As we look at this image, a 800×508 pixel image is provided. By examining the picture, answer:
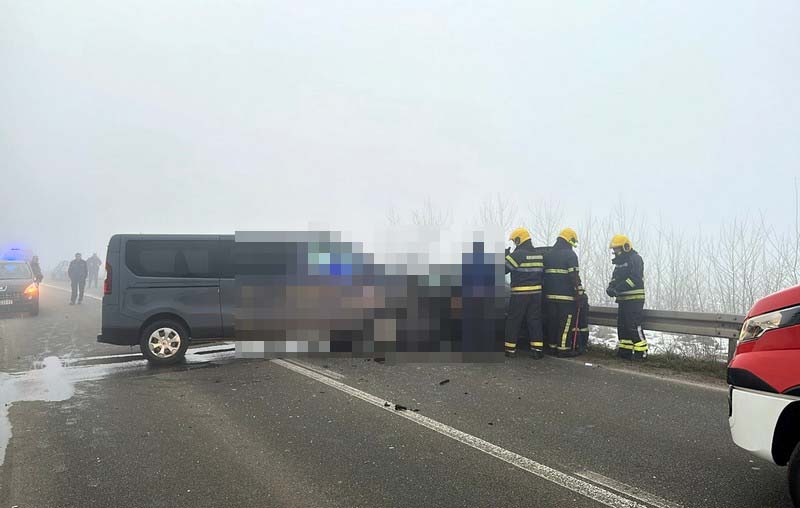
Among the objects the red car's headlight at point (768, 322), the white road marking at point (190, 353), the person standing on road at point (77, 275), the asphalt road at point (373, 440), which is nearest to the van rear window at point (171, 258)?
the asphalt road at point (373, 440)

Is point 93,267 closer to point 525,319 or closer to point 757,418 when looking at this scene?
point 525,319

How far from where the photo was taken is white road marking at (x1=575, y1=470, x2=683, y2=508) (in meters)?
3.08

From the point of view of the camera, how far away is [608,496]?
3.20m

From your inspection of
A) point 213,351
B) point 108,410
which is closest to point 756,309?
point 108,410

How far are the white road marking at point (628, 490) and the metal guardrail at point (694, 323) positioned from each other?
3.98 m

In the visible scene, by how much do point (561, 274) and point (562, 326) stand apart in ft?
2.60

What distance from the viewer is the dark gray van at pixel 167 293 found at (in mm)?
7336

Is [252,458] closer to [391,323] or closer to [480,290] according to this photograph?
[391,323]

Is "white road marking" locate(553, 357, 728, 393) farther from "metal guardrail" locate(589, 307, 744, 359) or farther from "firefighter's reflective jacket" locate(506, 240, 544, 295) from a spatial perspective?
"firefighter's reflective jacket" locate(506, 240, 544, 295)

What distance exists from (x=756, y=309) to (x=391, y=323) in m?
5.10

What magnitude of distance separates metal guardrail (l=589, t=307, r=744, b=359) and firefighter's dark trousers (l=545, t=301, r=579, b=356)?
0.65 meters

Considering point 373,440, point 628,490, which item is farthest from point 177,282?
point 628,490

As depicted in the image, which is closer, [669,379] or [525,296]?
[669,379]

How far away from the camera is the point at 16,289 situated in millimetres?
14117
